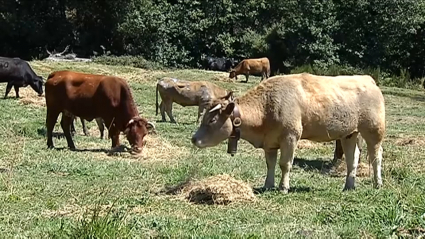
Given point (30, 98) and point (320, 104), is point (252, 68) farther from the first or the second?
point (320, 104)

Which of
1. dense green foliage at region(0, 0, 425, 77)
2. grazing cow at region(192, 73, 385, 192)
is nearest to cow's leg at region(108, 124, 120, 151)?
grazing cow at region(192, 73, 385, 192)

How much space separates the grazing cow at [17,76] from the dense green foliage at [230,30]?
58.3 feet

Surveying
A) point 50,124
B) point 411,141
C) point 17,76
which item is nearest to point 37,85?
point 17,76

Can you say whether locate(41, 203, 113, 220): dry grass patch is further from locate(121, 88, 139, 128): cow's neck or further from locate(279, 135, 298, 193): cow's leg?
locate(121, 88, 139, 128): cow's neck

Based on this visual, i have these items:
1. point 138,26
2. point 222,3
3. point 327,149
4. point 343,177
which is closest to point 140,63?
point 138,26

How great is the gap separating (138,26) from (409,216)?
35.4 metres

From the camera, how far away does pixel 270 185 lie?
9.66 meters

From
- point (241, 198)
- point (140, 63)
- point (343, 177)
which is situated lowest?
point (140, 63)

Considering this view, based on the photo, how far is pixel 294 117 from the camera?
9445 millimetres

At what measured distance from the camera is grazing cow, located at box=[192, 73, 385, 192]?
9305mm

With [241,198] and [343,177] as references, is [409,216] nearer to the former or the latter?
[241,198]

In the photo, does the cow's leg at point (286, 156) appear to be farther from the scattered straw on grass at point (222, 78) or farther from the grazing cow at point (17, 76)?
the scattered straw on grass at point (222, 78)

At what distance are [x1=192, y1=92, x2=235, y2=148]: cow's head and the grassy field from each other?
0.61m

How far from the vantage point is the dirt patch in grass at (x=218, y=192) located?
27.4 feet
